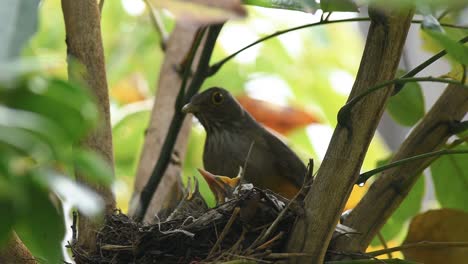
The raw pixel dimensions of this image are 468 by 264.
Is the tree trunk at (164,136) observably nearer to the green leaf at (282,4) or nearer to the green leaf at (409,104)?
the green leaf at (409,104)

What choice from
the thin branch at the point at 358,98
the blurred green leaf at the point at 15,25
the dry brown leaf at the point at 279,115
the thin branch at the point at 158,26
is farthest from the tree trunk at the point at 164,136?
the blurred green leaf at the point at 15,25

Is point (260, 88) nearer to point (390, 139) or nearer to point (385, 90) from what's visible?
point (390, 139)

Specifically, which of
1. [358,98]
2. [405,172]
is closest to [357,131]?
[358,98]

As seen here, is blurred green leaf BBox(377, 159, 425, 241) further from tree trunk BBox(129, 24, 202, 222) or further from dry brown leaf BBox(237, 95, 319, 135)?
dry brown leaf BBox(237, 95, 319, 135)

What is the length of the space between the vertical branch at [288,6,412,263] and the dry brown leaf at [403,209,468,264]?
64 cm

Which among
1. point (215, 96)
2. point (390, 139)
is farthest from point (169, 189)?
point (390, 139)

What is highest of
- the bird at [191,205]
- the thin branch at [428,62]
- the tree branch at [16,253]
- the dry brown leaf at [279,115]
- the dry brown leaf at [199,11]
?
the dry brown leaf at [279,115]

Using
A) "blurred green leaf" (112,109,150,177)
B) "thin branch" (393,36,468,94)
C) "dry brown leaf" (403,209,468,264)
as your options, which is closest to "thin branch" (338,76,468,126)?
"thin branch" (393,36,468,94)

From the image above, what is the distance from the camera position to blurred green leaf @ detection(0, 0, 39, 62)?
0.97 meters

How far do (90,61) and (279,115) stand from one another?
1.91m

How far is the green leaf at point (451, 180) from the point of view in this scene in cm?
241

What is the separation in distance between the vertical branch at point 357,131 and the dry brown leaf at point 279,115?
2263 millimetres

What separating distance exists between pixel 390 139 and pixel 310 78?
193 centimetres

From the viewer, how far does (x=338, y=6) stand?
6.06ft
